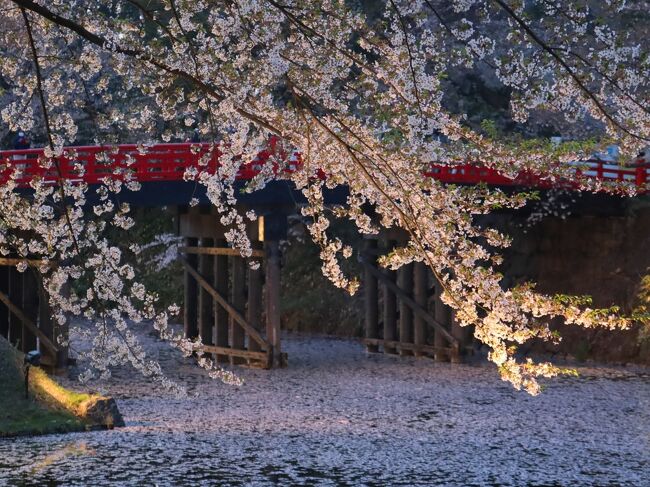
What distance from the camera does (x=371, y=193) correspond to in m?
7.30

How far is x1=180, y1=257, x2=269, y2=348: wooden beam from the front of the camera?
65.2 ft

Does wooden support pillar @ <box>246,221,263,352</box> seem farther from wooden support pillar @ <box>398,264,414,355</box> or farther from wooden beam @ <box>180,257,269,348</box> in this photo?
wooden support pillar @ <box>398,264,414,355</box>

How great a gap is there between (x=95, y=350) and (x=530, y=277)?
52.4 ft

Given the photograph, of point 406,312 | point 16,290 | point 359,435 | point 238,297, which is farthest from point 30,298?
point 359,435

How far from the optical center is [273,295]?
1991 centimetres

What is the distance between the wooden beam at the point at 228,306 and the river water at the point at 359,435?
0.58 m

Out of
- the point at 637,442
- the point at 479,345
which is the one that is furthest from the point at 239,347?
the point at 637,442

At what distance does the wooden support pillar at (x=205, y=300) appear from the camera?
20.9 metres

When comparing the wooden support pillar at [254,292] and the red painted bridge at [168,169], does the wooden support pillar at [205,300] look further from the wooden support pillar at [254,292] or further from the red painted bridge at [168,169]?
the red painted bridge at [168,169]

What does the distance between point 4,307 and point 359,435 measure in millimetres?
8661

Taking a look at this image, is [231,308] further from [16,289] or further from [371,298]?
[16,289]

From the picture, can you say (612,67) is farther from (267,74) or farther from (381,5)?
(381,5)

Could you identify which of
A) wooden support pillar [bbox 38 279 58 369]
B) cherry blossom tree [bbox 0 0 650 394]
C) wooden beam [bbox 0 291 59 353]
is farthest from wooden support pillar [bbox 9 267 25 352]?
cherry blossom tree [bbox 0 0 650 394]

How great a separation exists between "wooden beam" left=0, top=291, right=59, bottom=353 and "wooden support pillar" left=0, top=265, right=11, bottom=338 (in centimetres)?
30
